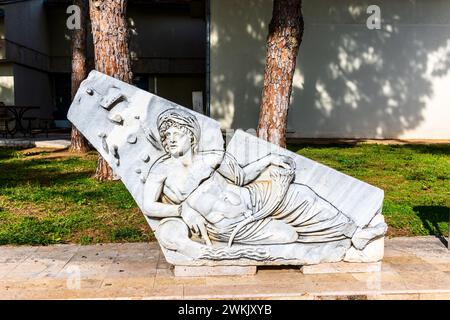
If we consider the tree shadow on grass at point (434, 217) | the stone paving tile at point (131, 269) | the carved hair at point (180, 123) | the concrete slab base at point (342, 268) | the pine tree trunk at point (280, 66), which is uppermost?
the pine tree trunk at point (280, 66)

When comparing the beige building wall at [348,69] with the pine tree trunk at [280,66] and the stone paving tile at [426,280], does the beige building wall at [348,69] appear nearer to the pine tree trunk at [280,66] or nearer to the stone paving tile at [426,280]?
the pine tree trunk at [280,66]

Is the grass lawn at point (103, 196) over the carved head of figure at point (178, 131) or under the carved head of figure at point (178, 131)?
under

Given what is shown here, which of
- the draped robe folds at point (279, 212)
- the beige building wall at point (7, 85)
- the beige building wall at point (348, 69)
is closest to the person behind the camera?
the draped robe folds at point (279, 212)

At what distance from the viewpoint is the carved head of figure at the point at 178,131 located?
3.31 m

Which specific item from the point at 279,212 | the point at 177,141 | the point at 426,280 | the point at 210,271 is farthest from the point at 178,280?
the point at 426,280

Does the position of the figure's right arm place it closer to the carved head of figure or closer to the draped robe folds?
the draped robe folds

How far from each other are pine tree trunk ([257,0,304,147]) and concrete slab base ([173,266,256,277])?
436 centimetres

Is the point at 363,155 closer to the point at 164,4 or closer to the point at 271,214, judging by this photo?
the point at 271,214

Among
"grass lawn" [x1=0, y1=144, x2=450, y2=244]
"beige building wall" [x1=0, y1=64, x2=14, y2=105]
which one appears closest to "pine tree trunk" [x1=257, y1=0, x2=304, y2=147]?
"grass lawn" [x1=0, y1=144, x2=450, y2=244]

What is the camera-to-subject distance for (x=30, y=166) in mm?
8750

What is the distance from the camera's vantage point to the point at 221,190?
11.1 feet

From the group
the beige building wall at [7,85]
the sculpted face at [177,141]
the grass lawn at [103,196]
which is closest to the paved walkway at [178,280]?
the grass lawn at [103,196]

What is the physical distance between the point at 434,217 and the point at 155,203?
12.0ft

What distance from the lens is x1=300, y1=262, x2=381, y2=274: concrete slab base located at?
11.7 feet
